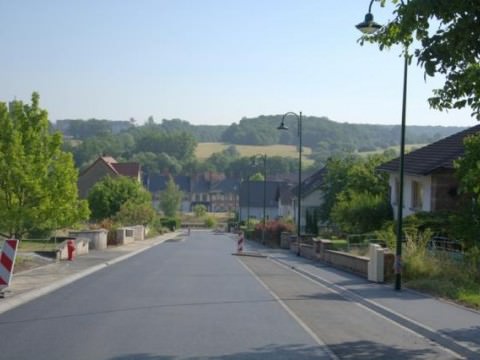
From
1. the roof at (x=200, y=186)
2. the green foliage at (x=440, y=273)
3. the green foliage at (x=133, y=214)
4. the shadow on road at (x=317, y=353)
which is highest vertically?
the roof at (x=200, y=186)

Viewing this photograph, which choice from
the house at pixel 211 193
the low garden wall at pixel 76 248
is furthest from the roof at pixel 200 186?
the low garden wall at pixel 76 248

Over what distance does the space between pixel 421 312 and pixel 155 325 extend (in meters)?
5.76

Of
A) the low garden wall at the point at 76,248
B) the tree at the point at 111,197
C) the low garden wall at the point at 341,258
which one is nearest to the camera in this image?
the low garden wall at the point at 341,258

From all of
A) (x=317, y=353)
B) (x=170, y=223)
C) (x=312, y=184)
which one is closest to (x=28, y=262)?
(x=317, y=353)

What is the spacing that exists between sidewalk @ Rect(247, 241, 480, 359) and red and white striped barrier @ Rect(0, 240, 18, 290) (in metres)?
8.03

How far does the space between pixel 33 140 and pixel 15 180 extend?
176 cm

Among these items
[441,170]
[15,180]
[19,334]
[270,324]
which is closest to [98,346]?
[19,334]

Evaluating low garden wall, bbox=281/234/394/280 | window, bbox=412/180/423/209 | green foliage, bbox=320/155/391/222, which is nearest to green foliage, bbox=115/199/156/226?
green foliage, bbox=320/155/391/222

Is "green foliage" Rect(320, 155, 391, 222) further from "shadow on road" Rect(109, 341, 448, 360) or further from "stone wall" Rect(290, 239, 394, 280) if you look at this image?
"shadow on road" Rect(109, 341, 448, 360)

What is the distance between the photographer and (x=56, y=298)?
1767 cm

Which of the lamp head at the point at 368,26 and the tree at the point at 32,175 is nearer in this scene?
the lamp head at the point at 368,26

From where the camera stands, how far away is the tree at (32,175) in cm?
2603

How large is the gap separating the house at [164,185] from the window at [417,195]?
449 ft

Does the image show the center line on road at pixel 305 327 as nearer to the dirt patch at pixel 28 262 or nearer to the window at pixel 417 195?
the dirt patch at pixel 28 262
